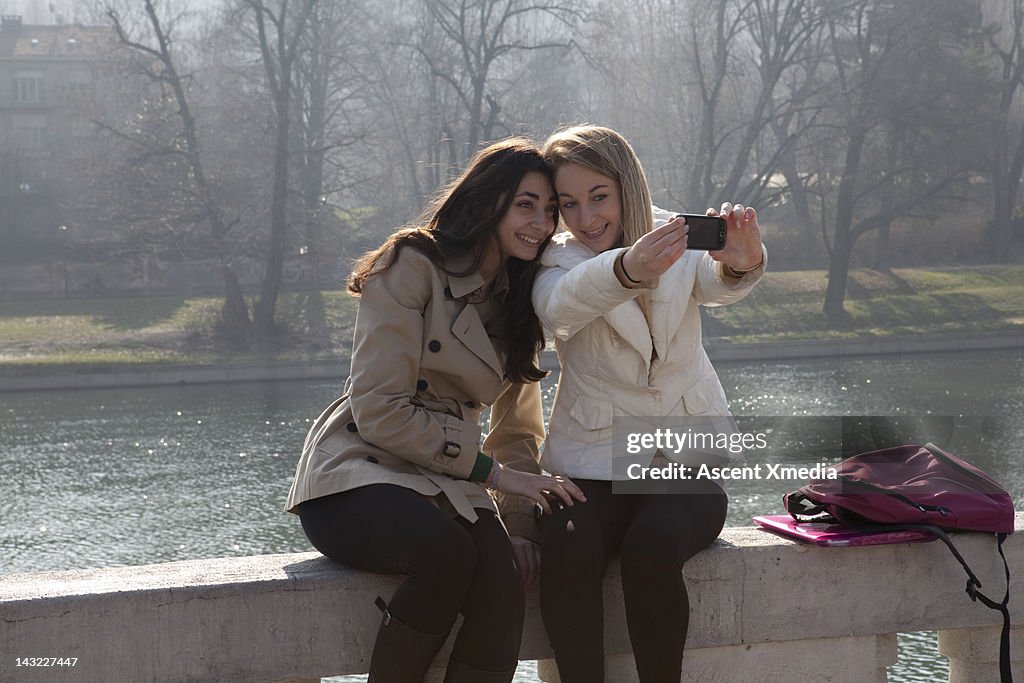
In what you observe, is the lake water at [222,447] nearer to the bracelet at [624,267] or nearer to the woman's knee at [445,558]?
the bracelet at [624,267]

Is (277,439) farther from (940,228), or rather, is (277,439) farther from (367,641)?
(940,228)

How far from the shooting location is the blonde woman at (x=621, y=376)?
2.85 metres

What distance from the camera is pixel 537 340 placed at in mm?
3365

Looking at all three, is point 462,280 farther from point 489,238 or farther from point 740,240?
point 740,240

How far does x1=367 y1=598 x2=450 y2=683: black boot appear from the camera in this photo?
2.71 metres

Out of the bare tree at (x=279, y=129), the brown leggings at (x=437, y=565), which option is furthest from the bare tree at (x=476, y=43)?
the brown leggings at (x=437, y=565)

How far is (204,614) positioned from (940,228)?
122 ft

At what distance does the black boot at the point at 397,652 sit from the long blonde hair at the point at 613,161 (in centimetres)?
142

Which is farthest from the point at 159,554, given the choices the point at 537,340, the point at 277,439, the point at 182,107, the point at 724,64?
the point at 724,64

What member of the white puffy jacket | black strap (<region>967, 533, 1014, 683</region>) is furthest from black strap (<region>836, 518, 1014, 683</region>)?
the white puffy jacket

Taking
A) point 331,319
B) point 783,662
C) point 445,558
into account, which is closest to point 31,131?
point 331,319

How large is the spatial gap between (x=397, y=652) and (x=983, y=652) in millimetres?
1682

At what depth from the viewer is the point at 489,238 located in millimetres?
3330

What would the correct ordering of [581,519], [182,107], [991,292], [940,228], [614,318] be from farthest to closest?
[940,228], [991,292], [182,107], [614,318], [581,519]
